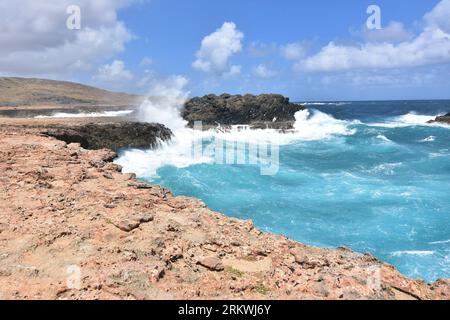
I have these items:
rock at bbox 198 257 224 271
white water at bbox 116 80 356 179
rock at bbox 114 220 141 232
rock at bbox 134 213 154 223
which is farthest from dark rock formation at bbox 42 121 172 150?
rock at bbox 198 257 224 271

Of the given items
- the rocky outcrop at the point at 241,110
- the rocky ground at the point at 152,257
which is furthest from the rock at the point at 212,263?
the rocky outcrop at the point at 241,110

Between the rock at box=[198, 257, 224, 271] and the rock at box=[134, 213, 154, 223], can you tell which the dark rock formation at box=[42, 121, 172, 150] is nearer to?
the rock at box=[134, 213, 154, 223]

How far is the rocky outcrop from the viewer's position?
45125 millimetres

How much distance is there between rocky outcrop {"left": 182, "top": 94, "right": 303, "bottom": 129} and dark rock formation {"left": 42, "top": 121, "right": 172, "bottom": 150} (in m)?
16.7

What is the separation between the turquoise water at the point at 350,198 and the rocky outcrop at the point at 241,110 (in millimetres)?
16867

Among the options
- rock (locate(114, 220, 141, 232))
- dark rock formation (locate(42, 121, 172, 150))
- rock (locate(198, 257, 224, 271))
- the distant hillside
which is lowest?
rock (locate(198, 257, 224, 271))

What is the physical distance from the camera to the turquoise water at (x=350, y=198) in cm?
1209

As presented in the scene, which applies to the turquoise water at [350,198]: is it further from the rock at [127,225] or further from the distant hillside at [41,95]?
the distant hillside at [41,95]

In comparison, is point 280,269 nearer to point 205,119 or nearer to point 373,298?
point 373,298

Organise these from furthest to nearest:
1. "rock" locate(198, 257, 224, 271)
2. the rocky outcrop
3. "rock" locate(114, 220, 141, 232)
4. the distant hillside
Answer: the distant hillside < the rocky outcrop < "rock" locate(114, 220, 141, 232) < "rock" locate(198, 257, 224, 271)

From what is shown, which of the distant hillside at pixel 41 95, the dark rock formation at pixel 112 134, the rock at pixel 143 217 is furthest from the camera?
the distant hillside at pixel 41 95

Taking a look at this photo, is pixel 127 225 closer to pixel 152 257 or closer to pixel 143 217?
pixel 143 217

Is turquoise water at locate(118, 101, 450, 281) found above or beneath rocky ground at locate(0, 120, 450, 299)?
beneath
